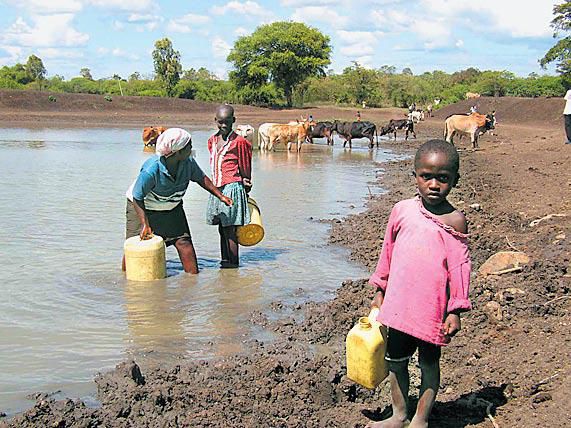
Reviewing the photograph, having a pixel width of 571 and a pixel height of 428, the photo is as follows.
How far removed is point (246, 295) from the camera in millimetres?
7328

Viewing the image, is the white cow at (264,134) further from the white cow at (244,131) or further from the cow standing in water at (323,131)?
the white cow at (244,131)

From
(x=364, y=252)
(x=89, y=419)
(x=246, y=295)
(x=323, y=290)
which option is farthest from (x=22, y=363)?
(x=364, y=252)

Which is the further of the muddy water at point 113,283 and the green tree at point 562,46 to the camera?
the green tree at point 562,46

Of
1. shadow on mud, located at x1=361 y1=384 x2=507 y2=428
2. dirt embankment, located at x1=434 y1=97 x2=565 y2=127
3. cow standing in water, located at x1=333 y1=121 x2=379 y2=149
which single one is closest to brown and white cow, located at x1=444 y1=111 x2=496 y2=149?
cow standing in water, located at x1=333 y1=121 x2=379 y2=149

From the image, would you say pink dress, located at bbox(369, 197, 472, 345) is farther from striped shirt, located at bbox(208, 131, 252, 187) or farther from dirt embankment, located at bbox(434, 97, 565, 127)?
dirt embankment, located at bbox(434, 97, 565, 127)

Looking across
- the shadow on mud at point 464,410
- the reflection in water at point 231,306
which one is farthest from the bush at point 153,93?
the shadow on mud at point 464,410

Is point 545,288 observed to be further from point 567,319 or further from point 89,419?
point 89,419

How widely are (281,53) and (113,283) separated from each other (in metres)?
59.2

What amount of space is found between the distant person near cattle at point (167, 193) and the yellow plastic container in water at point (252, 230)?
0.42 m

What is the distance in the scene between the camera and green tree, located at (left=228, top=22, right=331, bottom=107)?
65.4m

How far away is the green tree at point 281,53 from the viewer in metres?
65.4

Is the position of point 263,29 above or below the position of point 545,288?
above

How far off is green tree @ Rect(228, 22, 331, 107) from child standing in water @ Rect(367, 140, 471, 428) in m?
62.6

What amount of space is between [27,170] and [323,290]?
42.1 ft
